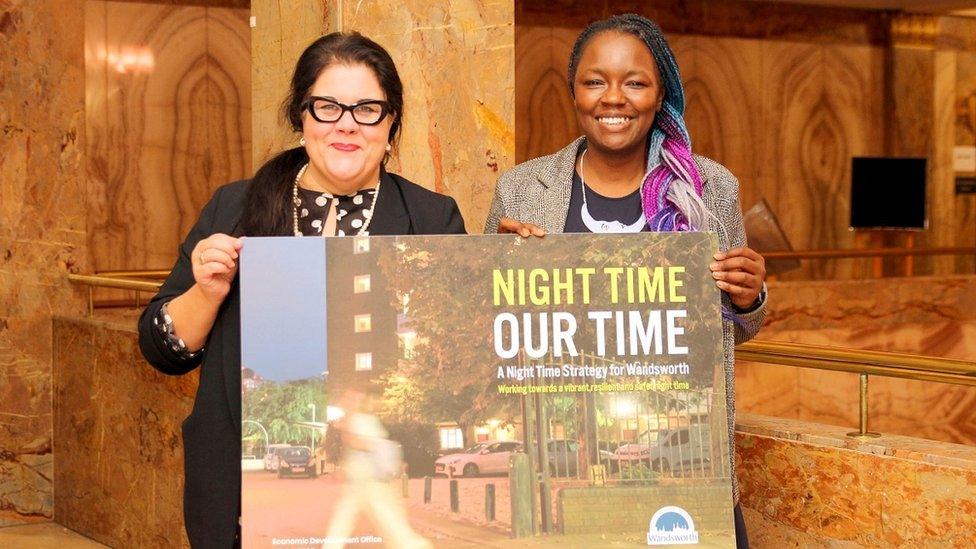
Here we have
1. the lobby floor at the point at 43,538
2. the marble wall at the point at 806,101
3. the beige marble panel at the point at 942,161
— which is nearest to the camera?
the lobby floor at the point at 43,538

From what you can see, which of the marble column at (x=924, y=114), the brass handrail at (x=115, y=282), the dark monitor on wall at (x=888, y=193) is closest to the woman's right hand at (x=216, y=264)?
the brass handrail at (x=115, y=282)

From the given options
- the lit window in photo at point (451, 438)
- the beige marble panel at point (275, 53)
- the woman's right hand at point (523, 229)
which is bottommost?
the lit window in photo at point (451, 438)

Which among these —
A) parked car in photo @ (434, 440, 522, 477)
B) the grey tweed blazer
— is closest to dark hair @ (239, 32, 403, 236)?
the grey tweed blazer

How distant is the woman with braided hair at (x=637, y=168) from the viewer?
274 centimetres

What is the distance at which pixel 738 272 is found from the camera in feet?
8.08

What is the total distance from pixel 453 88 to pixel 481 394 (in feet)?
8.50

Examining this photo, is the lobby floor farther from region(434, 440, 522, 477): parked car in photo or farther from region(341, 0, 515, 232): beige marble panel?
region(434, 440, 522, 477): parked car in photo

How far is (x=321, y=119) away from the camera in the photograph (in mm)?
2502

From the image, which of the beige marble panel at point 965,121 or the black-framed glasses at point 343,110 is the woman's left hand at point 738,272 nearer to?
the black-framed glasses at point 343,110

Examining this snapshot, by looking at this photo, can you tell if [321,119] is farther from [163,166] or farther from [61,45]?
[163,166]

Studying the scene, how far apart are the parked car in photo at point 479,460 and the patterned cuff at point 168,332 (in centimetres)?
59

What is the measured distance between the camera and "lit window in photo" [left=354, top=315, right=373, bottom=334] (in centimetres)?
237

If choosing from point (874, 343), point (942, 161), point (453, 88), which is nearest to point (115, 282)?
point (453, 88)

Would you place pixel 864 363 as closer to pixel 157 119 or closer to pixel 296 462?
pixel 296 462
